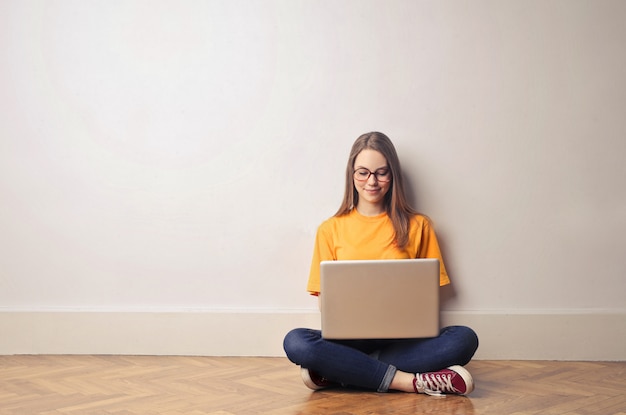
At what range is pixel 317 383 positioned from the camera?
280 cm

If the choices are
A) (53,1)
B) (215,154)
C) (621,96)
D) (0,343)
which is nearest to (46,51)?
(53,1)

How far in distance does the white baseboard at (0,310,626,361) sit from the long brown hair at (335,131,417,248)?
1.67ft

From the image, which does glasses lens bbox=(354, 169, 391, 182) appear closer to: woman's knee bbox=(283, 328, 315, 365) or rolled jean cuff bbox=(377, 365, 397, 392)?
woman's knee bbox=(283, 328, 315, 365)

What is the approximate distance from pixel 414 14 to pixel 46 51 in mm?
1751

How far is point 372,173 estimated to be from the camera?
318 centimetres

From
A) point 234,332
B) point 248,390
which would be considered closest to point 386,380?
point 248,390

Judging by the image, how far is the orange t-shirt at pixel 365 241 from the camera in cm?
316

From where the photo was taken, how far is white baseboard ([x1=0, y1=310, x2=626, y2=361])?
132 inches

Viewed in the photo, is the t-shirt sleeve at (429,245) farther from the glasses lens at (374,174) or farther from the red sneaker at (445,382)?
the red sneaker at (445,382)

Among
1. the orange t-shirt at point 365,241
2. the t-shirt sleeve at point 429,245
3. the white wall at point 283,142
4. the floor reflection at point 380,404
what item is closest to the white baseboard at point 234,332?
the white wall at point 283,142

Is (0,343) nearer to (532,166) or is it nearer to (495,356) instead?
(495,356)

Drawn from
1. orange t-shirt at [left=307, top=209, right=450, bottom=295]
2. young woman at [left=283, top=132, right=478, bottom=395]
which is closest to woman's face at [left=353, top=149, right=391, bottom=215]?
young woman at [left=283, top=132, right=478, bottom=395]

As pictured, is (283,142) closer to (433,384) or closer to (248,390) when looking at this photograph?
(248,390)

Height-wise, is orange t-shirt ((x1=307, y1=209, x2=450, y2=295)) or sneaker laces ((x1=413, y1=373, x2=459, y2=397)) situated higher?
orange t-shirt ((x1=307, y1=209, x2=450, y2=295))
